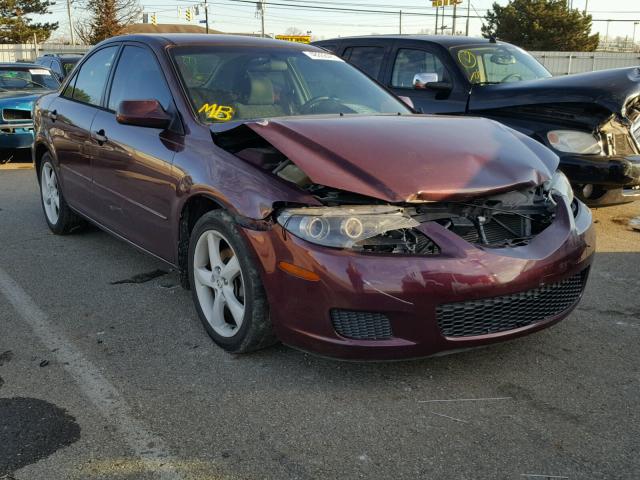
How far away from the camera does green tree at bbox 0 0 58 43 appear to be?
2061 inches

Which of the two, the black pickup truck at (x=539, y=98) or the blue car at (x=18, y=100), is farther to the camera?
the blue car at (x=18, y=100)

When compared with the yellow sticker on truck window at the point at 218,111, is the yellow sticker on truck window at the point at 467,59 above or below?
above

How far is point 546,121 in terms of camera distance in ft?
18.6

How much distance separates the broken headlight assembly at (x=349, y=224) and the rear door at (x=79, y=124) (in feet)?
7.97

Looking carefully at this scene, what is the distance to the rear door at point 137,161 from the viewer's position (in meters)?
3.69

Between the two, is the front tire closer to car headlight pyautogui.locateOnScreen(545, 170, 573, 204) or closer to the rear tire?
car headlight pyautogui.locateOnScreen(545, 170, 573, 204)

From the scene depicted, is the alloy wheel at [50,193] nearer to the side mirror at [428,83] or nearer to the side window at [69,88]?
the side window at [69,88]

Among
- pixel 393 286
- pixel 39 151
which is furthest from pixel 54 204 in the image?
pixel 393 286

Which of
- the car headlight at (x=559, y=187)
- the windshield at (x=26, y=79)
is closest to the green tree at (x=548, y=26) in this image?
the windshield at (x=26, y=79)

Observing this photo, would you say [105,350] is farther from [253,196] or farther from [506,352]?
[506,352]

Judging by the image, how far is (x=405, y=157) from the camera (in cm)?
304

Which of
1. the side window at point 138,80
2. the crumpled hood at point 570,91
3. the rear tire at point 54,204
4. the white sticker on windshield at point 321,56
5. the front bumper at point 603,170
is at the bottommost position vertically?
the rear tire at point 54,204

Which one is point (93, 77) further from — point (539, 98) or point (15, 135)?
point (15, 135)

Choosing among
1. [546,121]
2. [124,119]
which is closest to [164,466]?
[124,119]
